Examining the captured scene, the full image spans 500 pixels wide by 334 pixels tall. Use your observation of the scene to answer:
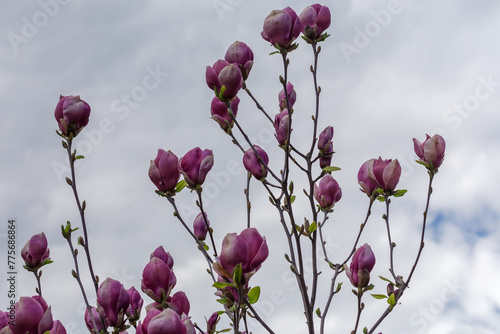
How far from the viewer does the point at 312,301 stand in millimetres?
2188

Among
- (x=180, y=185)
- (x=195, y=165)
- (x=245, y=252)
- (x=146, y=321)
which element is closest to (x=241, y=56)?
(x=195, y=165)

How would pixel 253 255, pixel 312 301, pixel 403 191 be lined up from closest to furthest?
pixel 253 255, pixel 312 301, pixel 403 191

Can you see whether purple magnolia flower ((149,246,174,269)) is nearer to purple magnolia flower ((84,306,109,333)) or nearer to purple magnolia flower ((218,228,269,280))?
purple magnolia flower ((84,306,109,333))

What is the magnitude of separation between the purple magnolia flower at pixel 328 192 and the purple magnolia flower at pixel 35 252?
132 centimetres

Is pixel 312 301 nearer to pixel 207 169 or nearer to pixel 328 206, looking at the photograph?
pixel 328 206

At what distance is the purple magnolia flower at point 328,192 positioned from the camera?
2512mm


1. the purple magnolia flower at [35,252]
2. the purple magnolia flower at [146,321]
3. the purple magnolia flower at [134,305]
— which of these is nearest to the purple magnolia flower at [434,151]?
the purple magnolia flower at [134,305]

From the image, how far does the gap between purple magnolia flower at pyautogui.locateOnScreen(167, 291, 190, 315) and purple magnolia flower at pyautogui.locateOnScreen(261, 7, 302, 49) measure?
1.03 meters

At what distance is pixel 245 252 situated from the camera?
1.44 meters

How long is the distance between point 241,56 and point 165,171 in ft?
1.81

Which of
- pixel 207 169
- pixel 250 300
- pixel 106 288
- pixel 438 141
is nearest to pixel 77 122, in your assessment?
pixel 207 169

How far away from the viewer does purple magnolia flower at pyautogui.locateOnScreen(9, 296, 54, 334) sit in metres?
1.50

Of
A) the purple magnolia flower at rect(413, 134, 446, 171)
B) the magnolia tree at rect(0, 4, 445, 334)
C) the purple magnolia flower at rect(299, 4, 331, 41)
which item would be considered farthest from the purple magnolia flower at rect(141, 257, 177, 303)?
the purple magnolia flower at rect(413, 134, 446, 171)

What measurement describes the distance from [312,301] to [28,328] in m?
1.14
